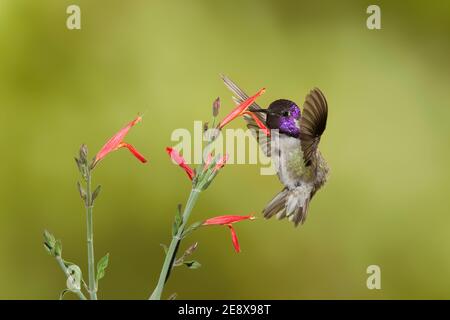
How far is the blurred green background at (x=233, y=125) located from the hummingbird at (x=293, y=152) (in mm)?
1323

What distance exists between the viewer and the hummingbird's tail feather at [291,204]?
75.9 inches

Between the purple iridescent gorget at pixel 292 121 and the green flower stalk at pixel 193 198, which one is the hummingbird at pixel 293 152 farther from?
the green flower stalk at pixel 193 198

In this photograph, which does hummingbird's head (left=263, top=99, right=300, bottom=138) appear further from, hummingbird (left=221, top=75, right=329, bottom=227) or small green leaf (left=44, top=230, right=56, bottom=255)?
small green leaf (left=44, top=230, right=56, bottom=255)

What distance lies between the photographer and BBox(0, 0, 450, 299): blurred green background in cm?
347

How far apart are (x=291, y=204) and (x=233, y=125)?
140cm

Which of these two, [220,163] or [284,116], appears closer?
[220,163]

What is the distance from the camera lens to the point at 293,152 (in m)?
1.93

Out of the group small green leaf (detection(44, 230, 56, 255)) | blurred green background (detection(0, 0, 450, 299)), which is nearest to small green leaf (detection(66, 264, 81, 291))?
small green leaf (detection(44, 230, 56, 255))

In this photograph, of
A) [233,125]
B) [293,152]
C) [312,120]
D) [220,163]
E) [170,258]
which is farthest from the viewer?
[233,125]

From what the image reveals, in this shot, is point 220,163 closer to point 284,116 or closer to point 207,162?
point 207,162

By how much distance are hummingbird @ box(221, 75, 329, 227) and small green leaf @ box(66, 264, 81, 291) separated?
845 millimetres

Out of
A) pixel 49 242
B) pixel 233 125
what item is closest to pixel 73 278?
pixel 49 242

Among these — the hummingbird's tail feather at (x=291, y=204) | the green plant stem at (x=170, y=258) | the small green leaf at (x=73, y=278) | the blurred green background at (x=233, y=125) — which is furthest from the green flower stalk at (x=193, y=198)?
the blurred green background at (x=233, y=125)
